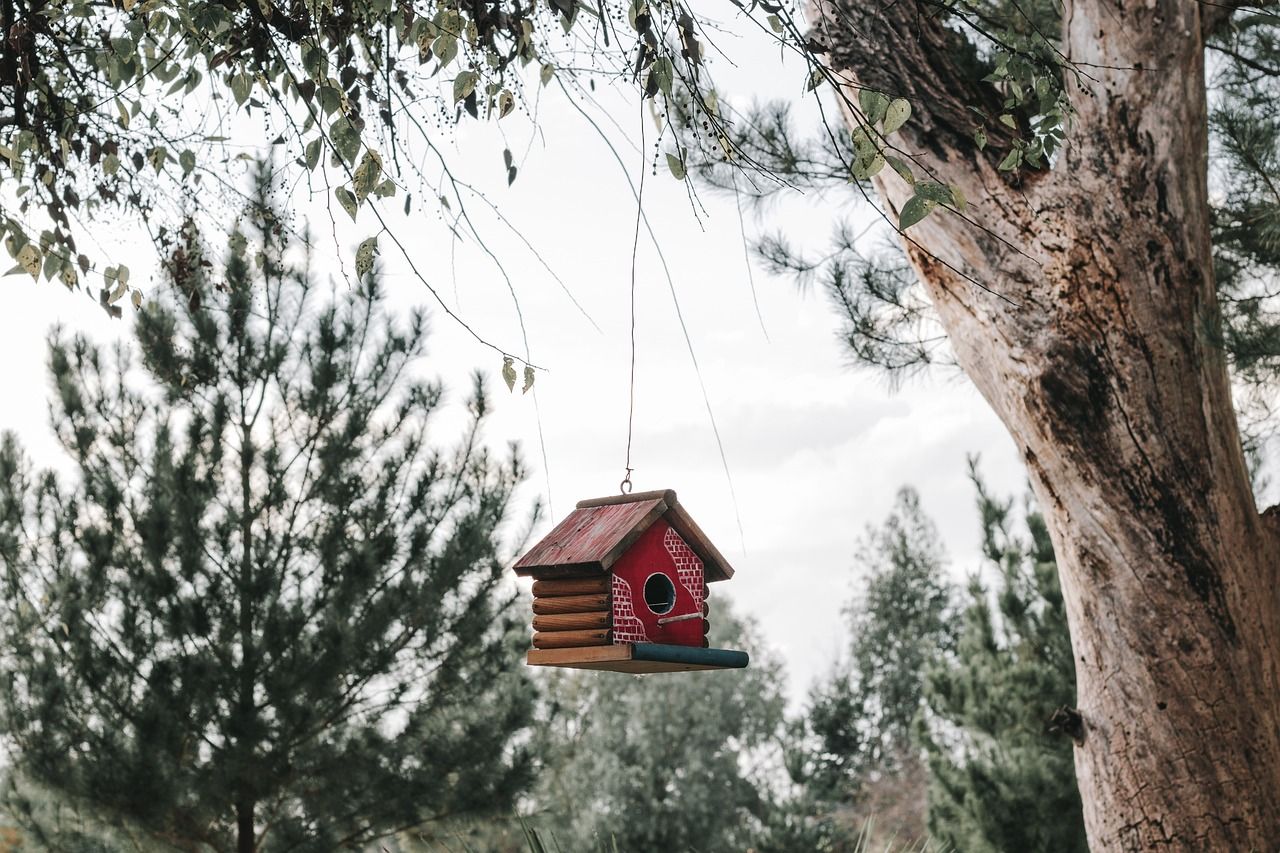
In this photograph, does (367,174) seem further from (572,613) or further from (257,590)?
(257,590)

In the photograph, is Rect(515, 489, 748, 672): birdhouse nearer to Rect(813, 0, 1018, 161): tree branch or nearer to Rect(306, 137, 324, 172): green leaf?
Rect(306, 137, 324, 172): green leaf

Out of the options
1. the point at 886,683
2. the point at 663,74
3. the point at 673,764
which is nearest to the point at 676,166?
the point at 663,74

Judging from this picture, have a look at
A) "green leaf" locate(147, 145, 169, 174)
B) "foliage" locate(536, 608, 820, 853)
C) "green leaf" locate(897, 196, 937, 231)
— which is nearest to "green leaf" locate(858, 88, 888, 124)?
"green leaf" locate(897, 196, 937, 231)

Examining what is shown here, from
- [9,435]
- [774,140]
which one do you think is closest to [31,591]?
[9,435]

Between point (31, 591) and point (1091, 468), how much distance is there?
610cm

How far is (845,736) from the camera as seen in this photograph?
16.9m

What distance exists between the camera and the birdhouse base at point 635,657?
7.73 feet

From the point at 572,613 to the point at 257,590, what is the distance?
4769 millimetres

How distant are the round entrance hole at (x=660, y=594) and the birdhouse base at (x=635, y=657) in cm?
15

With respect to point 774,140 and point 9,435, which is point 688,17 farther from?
point 9,435

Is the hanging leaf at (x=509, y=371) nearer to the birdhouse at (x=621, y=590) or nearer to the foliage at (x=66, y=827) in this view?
the birdhouse at (x=621, y=590)

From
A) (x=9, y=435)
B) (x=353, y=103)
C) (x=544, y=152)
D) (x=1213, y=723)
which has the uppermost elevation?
(x=9, y=435)

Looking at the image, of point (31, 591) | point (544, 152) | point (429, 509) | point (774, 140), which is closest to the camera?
point (544, 152)

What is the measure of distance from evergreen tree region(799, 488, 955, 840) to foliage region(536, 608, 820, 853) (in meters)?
0.85
